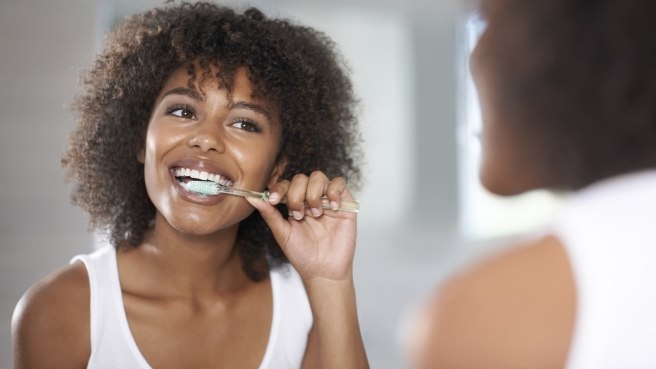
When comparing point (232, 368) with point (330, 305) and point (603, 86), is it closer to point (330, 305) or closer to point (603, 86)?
point (330, 305)

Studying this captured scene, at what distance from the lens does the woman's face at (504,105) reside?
1.58 ft

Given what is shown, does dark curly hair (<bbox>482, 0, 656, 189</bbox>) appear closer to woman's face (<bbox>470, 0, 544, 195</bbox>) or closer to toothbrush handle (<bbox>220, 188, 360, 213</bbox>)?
woman's face (<bbox>470, 0, 544, 195</bbox>)

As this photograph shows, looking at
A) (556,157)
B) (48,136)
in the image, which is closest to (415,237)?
(48,136)

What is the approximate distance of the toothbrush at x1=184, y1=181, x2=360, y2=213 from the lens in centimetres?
103

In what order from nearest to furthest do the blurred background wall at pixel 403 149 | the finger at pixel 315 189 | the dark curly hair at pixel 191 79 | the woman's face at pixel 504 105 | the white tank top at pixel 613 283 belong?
the white tank top at pixel 613 283 < the woman's face at pixel 504 105 < the finger at pixel 315 189 < the dark curly hair at pixel 191 79 < the blurred background wall at pixel 403 149

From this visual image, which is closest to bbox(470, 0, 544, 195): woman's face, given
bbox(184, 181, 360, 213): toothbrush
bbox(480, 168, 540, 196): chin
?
bbox(480, 168, 540, 196): chin

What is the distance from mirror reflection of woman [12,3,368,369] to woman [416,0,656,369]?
561 millimetres

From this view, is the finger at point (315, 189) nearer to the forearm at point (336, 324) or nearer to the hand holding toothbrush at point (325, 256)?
the hand holding toothbrush at point (325, 256)

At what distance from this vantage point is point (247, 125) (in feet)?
3.68

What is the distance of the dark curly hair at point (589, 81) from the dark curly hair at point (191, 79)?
2.29 ft

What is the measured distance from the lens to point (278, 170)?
125cm

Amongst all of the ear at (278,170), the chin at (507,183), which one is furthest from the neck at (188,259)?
the chin at (507,183)

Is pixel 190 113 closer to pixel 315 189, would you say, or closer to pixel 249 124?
pixel 249 124

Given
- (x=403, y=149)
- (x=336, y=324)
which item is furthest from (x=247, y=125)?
(x=403, y=149)
